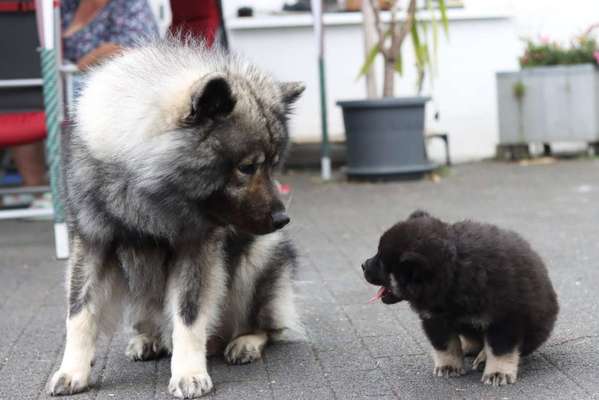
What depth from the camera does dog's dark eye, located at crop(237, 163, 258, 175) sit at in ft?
10.5

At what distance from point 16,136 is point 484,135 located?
618 cm

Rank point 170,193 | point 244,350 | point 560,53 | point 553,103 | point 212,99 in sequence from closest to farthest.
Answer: point 212,99, point 170,193, point 244,350, point 553,103, point 560,53

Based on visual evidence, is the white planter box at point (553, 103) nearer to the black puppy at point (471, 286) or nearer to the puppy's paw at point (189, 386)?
the black puppy at point (471, 286)

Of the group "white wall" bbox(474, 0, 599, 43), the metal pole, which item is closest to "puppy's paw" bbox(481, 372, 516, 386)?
the metal pole

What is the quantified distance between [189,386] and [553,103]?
766cm

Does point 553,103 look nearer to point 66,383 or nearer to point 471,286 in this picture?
point 471,286

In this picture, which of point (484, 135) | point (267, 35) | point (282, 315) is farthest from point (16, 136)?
point (484, 135)

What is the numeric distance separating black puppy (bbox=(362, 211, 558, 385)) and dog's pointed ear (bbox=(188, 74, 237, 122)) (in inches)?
30.0

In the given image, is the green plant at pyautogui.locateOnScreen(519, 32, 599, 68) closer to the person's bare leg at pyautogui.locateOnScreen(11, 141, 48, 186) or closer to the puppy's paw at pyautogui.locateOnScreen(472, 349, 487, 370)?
the person's bare leg at pyautogui.locateOnScreen(11, 141, 48, 186)

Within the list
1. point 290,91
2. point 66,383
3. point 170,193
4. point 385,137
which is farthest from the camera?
point 385,137

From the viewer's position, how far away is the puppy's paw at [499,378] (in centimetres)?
337

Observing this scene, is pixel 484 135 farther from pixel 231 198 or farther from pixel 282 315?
pixel 231 198

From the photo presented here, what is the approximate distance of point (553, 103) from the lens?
10.2 metres

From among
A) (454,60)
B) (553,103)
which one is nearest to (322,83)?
(454,60)
